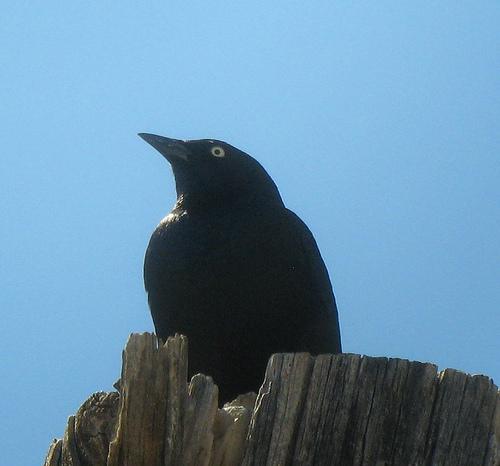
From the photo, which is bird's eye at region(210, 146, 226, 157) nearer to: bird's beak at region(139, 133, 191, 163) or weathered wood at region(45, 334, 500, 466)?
bird's beak at region(139, 133, 191, 163)

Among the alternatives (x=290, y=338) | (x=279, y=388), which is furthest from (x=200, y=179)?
(x=279, y=388)

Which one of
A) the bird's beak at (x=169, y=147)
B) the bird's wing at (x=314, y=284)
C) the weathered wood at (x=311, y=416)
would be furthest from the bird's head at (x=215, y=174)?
the weathered wood at (x=311, y=416)

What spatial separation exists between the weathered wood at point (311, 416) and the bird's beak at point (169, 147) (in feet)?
10.7

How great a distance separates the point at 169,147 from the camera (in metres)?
6.77

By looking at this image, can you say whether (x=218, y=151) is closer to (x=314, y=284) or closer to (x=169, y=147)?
(x=169, y=147)

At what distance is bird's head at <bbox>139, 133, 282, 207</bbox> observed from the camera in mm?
6379

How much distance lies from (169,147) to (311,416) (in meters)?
3.68

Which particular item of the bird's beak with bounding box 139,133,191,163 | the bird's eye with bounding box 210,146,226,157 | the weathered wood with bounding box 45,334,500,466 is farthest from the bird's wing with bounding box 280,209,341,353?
the weathered wood with bounding box 45,334,500,466

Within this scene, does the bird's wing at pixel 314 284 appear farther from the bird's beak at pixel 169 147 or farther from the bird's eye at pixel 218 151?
the bird's beak at pixel 169 147

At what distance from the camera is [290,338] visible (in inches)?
229

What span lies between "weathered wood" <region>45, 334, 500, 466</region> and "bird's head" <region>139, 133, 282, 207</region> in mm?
2823

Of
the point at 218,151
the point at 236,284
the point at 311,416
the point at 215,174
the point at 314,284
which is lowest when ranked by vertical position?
the point at 311,416

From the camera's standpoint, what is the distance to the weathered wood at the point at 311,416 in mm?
3404

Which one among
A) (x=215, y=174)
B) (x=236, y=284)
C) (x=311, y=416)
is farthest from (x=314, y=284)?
(x=311, y=416)
